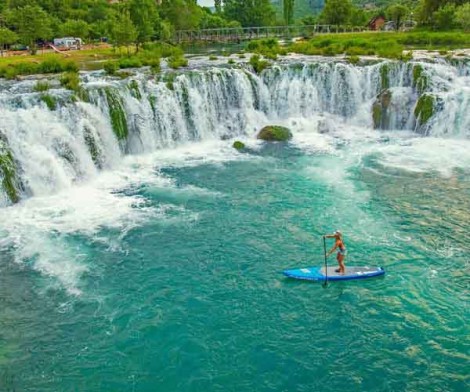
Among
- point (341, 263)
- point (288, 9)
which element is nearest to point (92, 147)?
point (341, 263)

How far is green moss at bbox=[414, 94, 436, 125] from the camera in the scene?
35.3 m

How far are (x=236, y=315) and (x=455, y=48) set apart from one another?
4161 centimetres

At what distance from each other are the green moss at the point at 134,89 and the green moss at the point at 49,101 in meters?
5.58

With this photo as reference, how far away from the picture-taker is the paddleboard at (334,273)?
58.2 ft

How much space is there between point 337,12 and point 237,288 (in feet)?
241

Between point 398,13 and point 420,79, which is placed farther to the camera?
point 398,13

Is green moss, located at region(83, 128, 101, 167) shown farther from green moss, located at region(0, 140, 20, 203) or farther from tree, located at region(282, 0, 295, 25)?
tree, located at region(282, 0, 295, 25)

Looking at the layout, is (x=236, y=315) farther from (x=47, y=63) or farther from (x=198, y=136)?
(x=47, y=63)

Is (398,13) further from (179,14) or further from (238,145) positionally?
(238,145)

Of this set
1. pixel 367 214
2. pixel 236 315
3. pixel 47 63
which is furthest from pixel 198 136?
pixel 236 315

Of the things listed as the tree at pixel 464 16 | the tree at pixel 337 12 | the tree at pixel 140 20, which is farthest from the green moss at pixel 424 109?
the tree at pixel 337 12

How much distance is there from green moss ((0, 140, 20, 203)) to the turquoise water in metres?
1.17

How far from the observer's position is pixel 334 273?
58.6ft

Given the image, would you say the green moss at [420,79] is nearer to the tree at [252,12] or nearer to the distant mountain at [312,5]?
the tree at [252,12]
